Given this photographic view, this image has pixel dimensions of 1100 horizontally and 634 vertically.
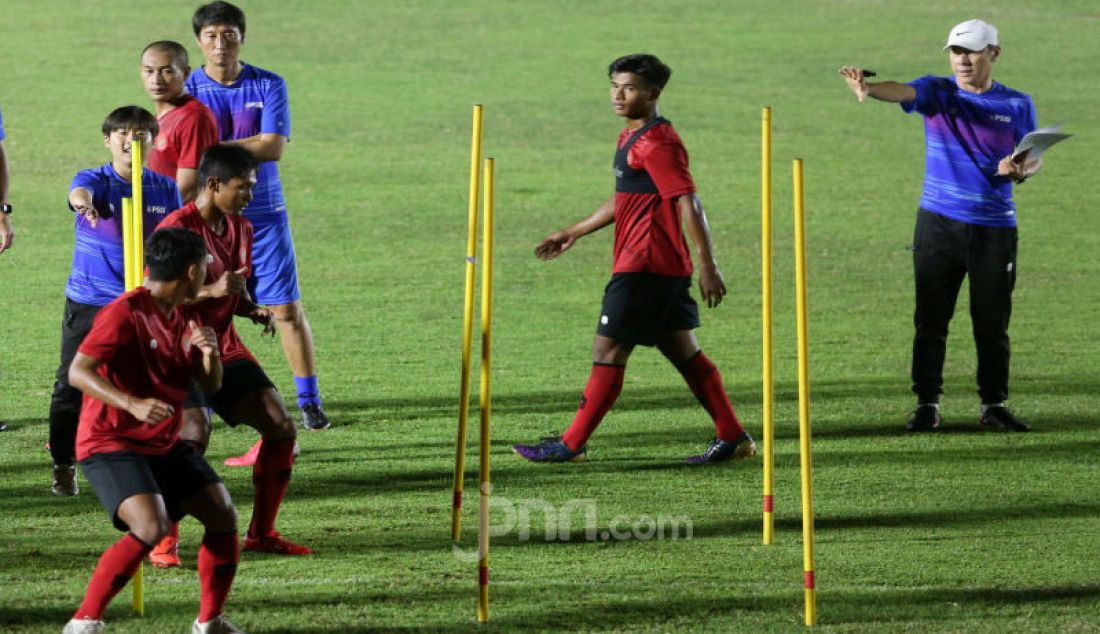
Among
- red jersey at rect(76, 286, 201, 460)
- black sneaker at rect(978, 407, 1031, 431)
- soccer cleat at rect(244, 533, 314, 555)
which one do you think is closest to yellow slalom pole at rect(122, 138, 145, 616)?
red jersey at rect(76, 286, 201, 460)

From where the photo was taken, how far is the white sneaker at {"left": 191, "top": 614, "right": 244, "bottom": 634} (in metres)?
6.19

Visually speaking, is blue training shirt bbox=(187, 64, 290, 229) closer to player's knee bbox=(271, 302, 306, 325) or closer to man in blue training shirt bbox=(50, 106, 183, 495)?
player's knee bbox=(271, 302, 306, 325)

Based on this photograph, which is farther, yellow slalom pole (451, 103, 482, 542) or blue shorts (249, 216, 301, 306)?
blue shorts (249, 216, 301, 306)

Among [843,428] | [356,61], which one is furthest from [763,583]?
[356,61]

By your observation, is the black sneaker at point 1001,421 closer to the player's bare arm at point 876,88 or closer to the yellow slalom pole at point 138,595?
the player's bare arm at point 876,88

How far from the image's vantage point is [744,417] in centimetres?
1044

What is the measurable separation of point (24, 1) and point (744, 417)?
23769 mm

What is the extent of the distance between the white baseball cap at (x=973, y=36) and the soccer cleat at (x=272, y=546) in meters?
4.63

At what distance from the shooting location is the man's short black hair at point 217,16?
950 centimetres

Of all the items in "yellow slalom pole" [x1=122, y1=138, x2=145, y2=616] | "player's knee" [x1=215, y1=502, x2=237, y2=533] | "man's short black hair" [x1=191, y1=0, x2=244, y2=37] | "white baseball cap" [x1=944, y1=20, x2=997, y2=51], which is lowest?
"player's knee" [x1=215, y1=502, x2=237, y2=533]

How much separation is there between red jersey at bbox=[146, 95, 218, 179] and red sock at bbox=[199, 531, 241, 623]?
123 inches

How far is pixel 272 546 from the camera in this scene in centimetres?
744

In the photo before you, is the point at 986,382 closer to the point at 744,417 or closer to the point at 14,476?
the point at 744,417

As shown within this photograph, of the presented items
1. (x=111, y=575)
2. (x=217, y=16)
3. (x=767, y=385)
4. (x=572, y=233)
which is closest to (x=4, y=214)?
(x=217, y=16)
